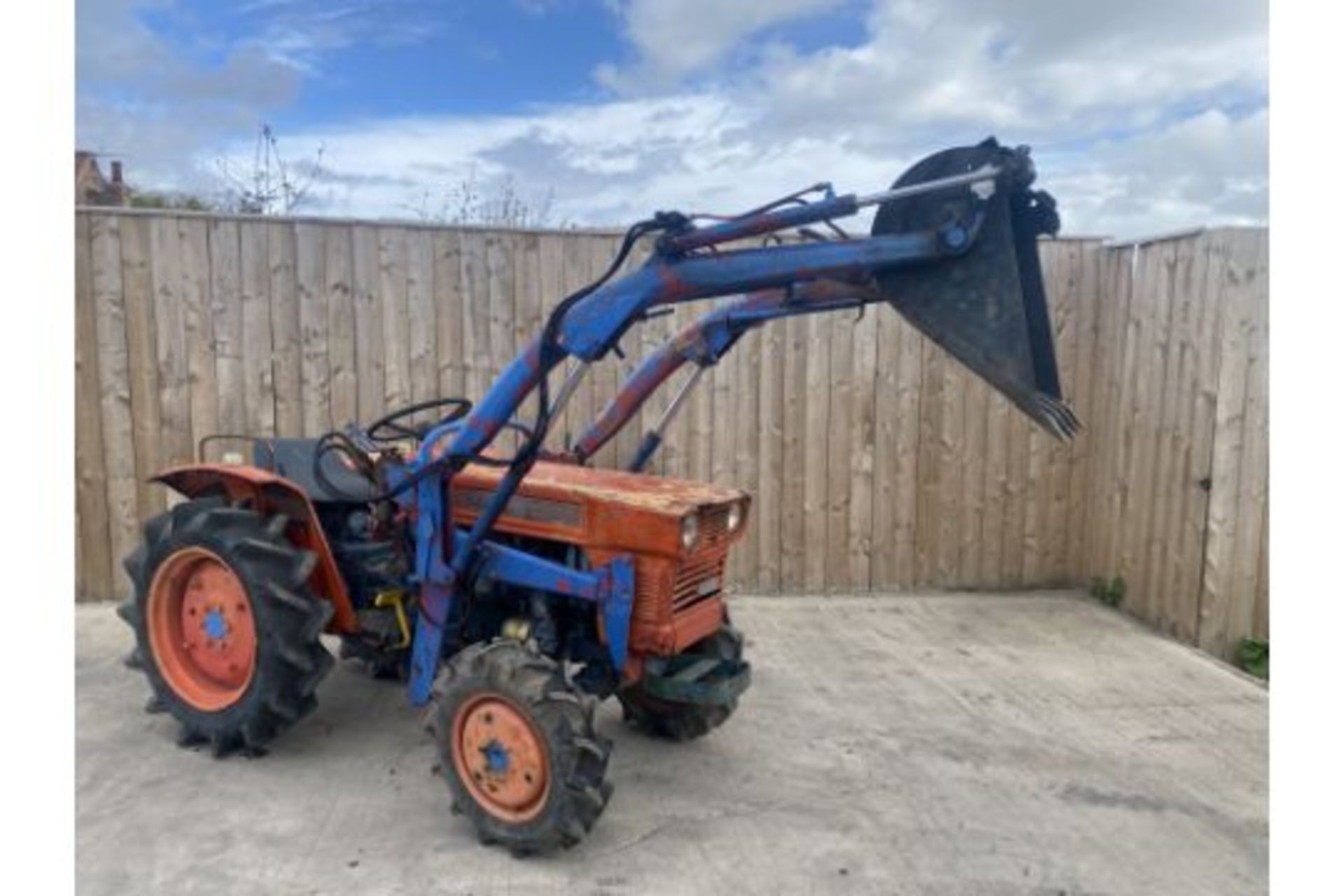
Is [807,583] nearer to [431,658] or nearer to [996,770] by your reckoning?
[996,770]

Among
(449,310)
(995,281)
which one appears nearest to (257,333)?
(449,310)

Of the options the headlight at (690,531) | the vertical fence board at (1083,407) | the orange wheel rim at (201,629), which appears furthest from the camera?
the vertical fence board at (1083,407)

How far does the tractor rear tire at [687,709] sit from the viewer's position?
13.3 feet

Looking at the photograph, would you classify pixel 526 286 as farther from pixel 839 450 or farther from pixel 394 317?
pixel 839 450

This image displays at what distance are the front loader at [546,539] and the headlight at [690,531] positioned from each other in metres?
0.01

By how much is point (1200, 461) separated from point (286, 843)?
5025 mm

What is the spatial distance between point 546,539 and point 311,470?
1.25 m

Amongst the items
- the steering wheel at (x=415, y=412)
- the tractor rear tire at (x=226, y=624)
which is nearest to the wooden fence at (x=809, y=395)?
the steering wheel at (x=415, y=412)

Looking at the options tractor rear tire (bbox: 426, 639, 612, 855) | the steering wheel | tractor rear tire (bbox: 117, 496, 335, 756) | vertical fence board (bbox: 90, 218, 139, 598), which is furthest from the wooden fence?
tractor rear tire (bbox: 426, 639, 612, 855)

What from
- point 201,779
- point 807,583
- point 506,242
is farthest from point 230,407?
point 807,583

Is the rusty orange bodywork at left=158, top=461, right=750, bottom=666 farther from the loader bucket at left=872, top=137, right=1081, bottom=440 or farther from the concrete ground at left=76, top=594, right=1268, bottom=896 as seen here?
the loader bucket at left=872, top=137, right=1081, bottom=440

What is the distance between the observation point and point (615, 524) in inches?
143

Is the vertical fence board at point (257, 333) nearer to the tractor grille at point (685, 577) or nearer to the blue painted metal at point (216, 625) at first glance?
the blue painted metal at point (216, 625)

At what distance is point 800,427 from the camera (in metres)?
6.50
